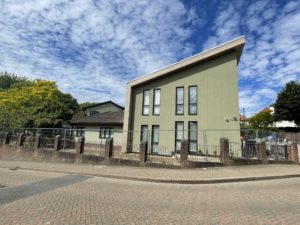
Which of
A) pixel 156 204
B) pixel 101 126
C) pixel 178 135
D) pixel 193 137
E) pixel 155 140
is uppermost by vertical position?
pixel 101 126

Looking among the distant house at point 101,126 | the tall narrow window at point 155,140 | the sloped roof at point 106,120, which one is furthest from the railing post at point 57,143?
the tall narrow window at point 155,140

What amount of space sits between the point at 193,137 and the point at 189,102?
297 centimetres

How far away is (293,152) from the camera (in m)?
13.8

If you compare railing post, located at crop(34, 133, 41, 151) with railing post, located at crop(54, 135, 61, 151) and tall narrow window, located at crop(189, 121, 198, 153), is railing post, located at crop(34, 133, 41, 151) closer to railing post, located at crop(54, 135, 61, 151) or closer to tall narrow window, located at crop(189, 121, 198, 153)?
railing post, located at crop(54, 135, 61, 151)

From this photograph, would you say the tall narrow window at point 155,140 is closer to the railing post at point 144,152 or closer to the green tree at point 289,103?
the railing post at point 144,152

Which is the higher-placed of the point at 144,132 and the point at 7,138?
the point at 144,132

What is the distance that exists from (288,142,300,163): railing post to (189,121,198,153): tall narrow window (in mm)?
6242

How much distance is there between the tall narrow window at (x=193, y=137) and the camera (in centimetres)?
1646

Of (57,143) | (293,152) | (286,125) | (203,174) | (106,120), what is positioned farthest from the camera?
(286,125)

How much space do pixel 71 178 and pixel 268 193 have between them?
892 cm

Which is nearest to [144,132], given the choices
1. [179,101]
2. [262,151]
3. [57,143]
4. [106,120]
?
[179,101]

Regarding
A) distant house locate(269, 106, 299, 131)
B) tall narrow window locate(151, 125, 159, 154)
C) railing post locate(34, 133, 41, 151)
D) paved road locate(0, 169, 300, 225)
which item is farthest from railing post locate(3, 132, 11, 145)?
distant house locate(269, 106, 299, 131)

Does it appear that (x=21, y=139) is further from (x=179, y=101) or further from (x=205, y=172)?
(x=205, y=172)

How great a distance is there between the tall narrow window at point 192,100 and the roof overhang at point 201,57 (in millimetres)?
2074
